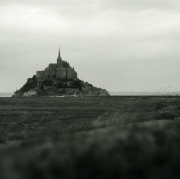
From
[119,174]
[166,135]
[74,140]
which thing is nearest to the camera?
[119,174]

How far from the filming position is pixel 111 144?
6.34m

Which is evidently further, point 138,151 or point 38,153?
point 138,151

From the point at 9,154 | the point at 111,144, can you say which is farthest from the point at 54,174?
the point at 111,144

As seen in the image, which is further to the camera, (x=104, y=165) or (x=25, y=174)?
(x=104, y=165)

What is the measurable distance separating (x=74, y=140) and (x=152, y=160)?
168 cm

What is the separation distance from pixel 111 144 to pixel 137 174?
3.05ft

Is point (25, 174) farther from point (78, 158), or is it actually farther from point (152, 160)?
point (152, 160)

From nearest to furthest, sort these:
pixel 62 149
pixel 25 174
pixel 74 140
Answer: pixel 25 174 < pixel 62 149 < pixel 74 140

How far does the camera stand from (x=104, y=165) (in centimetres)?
571

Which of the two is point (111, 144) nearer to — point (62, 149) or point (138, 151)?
point (138, 151)

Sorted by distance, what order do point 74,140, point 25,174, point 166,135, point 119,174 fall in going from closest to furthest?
point 25,174, point 119,174, point 74,140, point 166,135

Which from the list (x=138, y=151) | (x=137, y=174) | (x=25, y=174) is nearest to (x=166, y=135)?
(x=138, y=151)

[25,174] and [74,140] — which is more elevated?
[74,140]

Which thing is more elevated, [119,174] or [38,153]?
[38,153]
